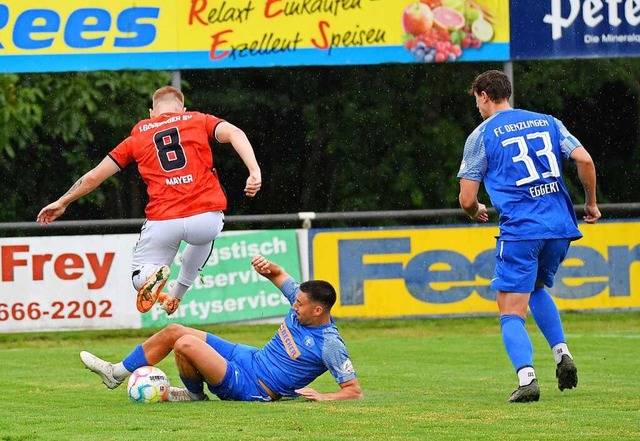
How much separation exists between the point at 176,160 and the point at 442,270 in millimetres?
6661

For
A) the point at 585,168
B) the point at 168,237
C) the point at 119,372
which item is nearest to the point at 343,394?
the point at 119,372

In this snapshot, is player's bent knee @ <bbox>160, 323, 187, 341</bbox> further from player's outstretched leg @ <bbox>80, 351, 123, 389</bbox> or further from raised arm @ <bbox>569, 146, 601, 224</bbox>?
raised arm @ <bbox>569, 146, 601, 224</bbox>

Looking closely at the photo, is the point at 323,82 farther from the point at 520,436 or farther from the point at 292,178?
the point at 520,436

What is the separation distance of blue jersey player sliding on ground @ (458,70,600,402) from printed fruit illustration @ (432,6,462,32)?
25.4 feet

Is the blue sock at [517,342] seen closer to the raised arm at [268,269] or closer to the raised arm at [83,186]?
the raised arm at [268,269]

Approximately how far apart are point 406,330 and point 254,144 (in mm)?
9309

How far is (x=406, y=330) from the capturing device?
53.0 feet

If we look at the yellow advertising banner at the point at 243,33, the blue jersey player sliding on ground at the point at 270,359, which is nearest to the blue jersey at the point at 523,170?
the blue jersey player sliding on ground at the point at 270,359

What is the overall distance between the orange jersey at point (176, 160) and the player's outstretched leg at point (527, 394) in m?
2.53

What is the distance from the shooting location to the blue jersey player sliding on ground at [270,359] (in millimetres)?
8633

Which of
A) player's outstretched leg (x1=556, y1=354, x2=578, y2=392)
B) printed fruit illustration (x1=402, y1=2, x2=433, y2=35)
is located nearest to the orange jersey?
player's outstretched leg (x1=556, y1=354, x2=578, y2=392)

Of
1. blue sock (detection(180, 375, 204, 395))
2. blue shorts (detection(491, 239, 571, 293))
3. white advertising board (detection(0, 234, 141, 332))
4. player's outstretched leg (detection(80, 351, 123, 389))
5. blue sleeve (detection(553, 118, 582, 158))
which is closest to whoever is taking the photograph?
blue shorts (detection(491, 239, 571, 293))

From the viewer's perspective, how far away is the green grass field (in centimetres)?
710

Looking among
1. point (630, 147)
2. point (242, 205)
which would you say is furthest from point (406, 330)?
point (630, 147)
